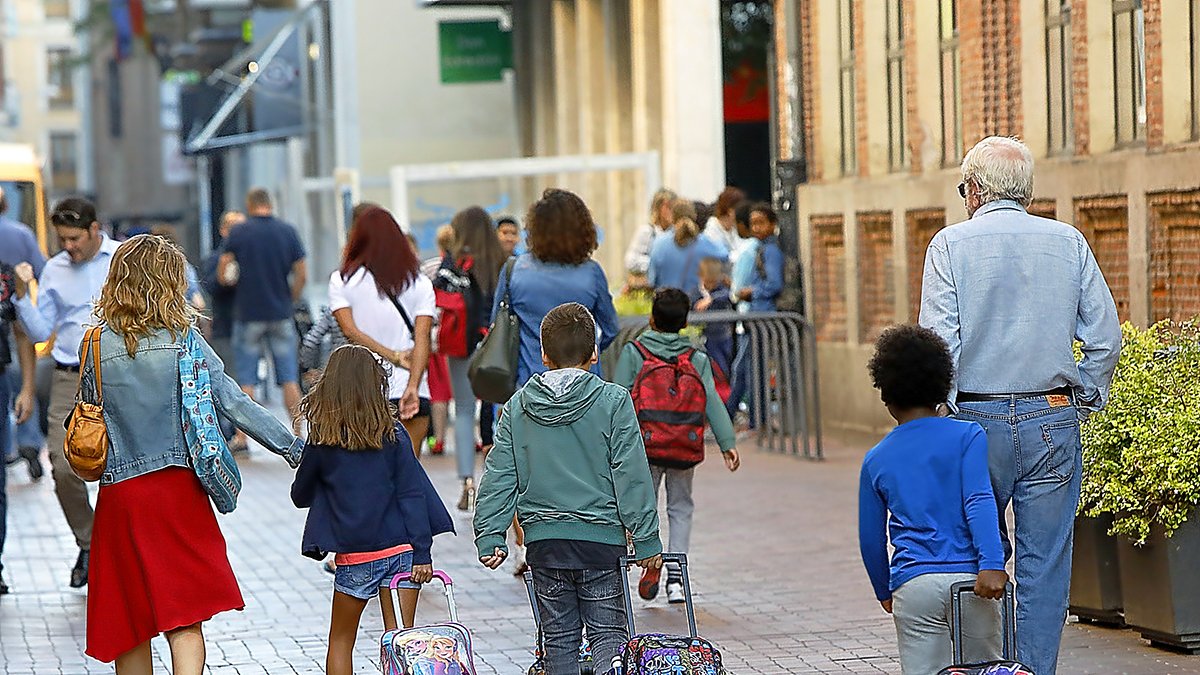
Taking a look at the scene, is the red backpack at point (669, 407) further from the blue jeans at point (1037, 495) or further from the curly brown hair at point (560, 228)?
the blue jeans at point (1037, 495)

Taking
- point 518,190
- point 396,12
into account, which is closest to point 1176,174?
point 518,190

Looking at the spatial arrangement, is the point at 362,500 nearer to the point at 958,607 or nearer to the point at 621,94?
the point at 958,607

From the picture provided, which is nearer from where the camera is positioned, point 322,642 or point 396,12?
point 322,642

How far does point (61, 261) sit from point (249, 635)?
2.50 metres

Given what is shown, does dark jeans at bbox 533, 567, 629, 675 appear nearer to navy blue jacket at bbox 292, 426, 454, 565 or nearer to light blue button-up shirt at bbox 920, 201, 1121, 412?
navy blue jacket at bbox 292, 426, 454, 565

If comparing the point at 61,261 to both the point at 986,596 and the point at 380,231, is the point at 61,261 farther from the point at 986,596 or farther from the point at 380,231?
the point at 986,596

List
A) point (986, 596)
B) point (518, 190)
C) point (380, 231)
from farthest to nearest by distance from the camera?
point (518, 190) → point (380, 231) → point (986, 596)

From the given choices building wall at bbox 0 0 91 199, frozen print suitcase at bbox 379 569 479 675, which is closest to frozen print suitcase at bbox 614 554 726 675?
frozen print suitcase at bbox 379 569 479 675

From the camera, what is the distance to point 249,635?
9492 mm

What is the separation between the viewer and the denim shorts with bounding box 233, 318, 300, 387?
18.2 m

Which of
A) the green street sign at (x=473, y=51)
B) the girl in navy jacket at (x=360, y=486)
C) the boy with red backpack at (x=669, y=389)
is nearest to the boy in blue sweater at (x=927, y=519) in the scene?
the girl in navy jacket at (x=360, y=486)

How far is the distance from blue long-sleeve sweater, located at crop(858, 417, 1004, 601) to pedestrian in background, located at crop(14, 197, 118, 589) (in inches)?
234

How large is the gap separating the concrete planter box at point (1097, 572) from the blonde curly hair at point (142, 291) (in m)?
3.64

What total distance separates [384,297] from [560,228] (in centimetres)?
134
